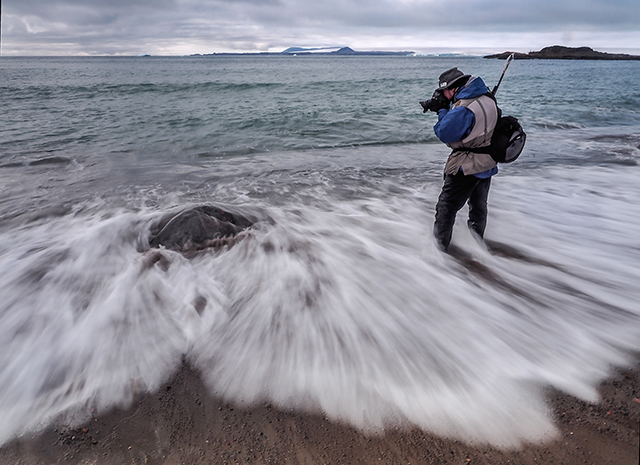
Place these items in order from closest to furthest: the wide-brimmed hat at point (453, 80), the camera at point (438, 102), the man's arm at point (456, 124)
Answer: the man's arm at point (456, 124) → the wide-brimmed hat at point (453, 80) → the camera at point (438, 102)

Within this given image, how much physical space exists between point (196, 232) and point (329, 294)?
2110 mm

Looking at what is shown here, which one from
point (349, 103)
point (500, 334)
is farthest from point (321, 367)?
point (349, 103)

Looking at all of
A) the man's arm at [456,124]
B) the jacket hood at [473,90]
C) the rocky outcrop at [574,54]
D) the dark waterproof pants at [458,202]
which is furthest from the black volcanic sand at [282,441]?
the rocky outcrop at [574,54]

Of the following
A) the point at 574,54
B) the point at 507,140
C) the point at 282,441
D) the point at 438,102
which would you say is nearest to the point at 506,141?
the point at 507,140

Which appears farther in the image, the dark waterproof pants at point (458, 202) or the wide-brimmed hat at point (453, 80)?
the dark waterproof pants at point (458, 202)

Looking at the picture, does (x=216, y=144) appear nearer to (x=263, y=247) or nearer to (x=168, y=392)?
(x=263, y=247)

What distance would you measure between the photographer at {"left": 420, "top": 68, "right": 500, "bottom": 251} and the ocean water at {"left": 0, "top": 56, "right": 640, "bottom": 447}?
0.86 m

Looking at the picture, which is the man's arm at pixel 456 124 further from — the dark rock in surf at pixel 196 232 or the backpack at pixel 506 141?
the dark rock in surf at pixel 196 232

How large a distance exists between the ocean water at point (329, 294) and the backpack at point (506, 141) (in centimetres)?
136

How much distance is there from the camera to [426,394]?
8.61ft

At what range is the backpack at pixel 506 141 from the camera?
377cm

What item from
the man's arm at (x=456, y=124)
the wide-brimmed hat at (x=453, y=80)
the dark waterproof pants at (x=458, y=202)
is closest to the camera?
the man's arm at (x=456, y=124)

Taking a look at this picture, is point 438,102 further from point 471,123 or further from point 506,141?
point 506,141

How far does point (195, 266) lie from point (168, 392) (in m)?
1.92
